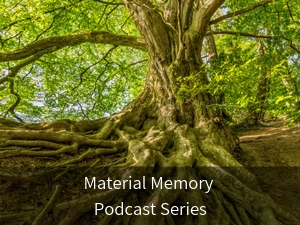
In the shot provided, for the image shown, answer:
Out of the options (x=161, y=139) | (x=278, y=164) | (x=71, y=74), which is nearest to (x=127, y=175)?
(x=161, y=139)

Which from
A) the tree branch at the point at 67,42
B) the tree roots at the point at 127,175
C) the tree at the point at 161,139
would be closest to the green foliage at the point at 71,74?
the tree at the point at 161,139

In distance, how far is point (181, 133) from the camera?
4598mm

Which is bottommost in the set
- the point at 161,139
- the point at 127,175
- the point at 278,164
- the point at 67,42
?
the point at 278,164

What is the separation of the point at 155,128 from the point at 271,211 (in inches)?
97.2

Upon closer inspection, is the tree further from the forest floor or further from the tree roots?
the forest floor

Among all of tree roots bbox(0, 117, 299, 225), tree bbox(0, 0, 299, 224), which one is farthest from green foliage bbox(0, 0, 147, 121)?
tree roots bbox(0, 117, 299, 225)

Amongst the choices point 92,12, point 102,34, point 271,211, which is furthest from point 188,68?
point 92,12

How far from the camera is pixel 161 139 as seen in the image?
14.0ft

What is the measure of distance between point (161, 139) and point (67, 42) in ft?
13.4

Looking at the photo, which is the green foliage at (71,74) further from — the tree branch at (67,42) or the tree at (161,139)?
the tree branch at (67,42)

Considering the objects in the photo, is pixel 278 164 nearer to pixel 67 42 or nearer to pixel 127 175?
pixel 127 175

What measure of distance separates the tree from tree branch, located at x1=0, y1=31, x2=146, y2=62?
0.03 meters

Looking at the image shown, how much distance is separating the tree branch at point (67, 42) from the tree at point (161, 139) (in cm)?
3

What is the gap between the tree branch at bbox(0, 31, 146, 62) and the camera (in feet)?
19.5
